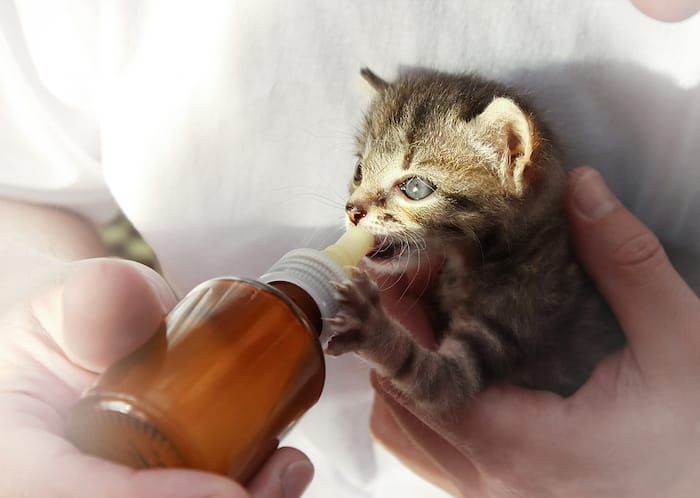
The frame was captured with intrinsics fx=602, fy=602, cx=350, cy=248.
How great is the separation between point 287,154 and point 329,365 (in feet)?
1.48

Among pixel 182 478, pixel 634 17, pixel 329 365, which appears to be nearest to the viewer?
pixel 182 478

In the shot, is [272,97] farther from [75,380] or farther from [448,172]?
[75,380]

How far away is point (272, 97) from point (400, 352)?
47cm

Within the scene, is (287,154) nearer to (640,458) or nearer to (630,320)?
(630,320)

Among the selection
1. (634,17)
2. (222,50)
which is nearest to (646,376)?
(634,17)

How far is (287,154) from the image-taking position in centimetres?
105

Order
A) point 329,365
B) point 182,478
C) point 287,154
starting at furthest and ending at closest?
1. point 329,365
2. point 287,154
3. point 182,478

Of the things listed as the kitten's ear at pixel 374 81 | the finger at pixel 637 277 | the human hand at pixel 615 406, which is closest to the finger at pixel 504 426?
the human hand at pixel 615 406

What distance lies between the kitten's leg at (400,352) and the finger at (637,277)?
246 millimetres

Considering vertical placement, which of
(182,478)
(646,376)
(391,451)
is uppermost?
(182,478)

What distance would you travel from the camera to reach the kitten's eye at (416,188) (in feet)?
2.93

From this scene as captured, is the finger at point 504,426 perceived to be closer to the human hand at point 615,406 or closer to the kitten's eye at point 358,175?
the human hand at point 615,406

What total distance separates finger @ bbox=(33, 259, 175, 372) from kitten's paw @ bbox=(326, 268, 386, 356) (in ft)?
0.70

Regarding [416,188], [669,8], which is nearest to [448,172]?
[416,188]
